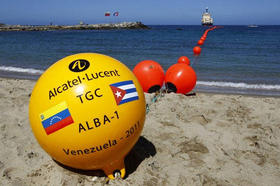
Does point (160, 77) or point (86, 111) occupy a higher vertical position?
point (86, 111)

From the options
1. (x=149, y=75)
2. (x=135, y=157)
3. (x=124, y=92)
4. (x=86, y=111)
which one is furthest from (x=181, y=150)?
(x=149, y=75)

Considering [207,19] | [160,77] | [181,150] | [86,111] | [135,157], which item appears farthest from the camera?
[207,19]

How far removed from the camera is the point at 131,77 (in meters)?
3.00

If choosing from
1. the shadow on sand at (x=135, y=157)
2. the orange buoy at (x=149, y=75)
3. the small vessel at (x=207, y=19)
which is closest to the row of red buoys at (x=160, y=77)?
the orange buoy at (x=149, y=75)

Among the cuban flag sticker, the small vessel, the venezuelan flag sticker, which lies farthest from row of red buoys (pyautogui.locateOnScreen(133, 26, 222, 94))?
the small vessel

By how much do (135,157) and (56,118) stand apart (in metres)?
1.53

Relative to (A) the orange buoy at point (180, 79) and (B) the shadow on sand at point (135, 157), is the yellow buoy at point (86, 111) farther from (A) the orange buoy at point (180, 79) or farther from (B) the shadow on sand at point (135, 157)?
(A) the orange buoy at point (180, 79)

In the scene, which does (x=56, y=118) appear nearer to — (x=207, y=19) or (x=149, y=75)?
(x=149, y=75)

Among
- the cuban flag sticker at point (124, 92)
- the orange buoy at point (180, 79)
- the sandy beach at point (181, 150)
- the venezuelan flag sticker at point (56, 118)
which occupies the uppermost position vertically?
the cuban flag sticker at point (124, 92)

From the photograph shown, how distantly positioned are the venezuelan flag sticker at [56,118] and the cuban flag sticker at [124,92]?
567 mm

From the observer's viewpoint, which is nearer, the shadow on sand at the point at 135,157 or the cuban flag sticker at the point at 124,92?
the cuban flag sticker at the point at 124,92

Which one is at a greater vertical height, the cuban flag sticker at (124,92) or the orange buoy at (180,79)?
the cuban flag sticker at (124,92)

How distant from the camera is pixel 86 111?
2.51 meters

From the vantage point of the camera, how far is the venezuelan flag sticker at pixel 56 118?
2514 mm
